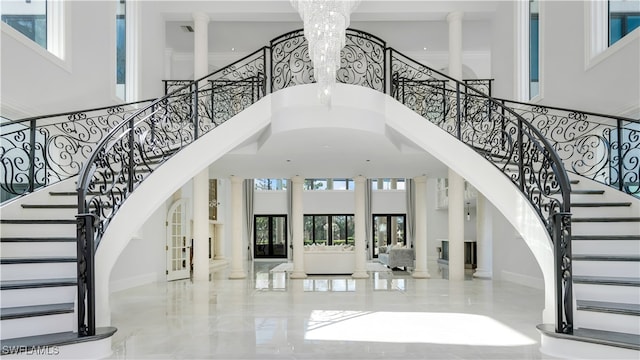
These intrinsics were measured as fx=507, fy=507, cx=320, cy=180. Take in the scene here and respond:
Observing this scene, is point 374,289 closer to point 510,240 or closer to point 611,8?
point 510,240

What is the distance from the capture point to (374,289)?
31.8 ft

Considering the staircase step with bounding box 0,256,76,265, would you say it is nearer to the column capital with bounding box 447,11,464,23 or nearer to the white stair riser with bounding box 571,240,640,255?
the white stair riser with bounding box 571,240,640,255

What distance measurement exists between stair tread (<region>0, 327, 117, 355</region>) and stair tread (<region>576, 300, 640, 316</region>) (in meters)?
4.21

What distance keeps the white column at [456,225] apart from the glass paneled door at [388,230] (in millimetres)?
11377

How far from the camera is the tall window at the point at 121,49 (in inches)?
400

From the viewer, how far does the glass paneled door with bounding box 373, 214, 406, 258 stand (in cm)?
2270

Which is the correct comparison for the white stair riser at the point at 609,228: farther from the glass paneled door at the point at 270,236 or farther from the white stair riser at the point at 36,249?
the glass paneled door at the point at 270,236

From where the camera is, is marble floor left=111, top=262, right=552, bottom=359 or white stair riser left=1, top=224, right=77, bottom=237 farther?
white stair riser left=1, top=224, right=77, bottom=237

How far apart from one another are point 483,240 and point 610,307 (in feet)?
29.7

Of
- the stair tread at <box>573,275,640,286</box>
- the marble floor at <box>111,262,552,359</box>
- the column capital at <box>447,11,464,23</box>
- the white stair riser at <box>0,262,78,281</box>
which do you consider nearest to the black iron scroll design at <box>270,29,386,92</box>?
the column capital at <box>447,11,464,23</box>

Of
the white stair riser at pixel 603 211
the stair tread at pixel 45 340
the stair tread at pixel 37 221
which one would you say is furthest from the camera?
the white stair riser at pixel 603 211

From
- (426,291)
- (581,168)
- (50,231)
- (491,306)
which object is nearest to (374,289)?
(426,291)

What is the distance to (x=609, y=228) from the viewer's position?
5.61 metres

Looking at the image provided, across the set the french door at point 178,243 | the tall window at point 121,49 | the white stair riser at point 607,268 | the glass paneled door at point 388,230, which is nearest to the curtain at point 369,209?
the glass paneled door at point 388,230
